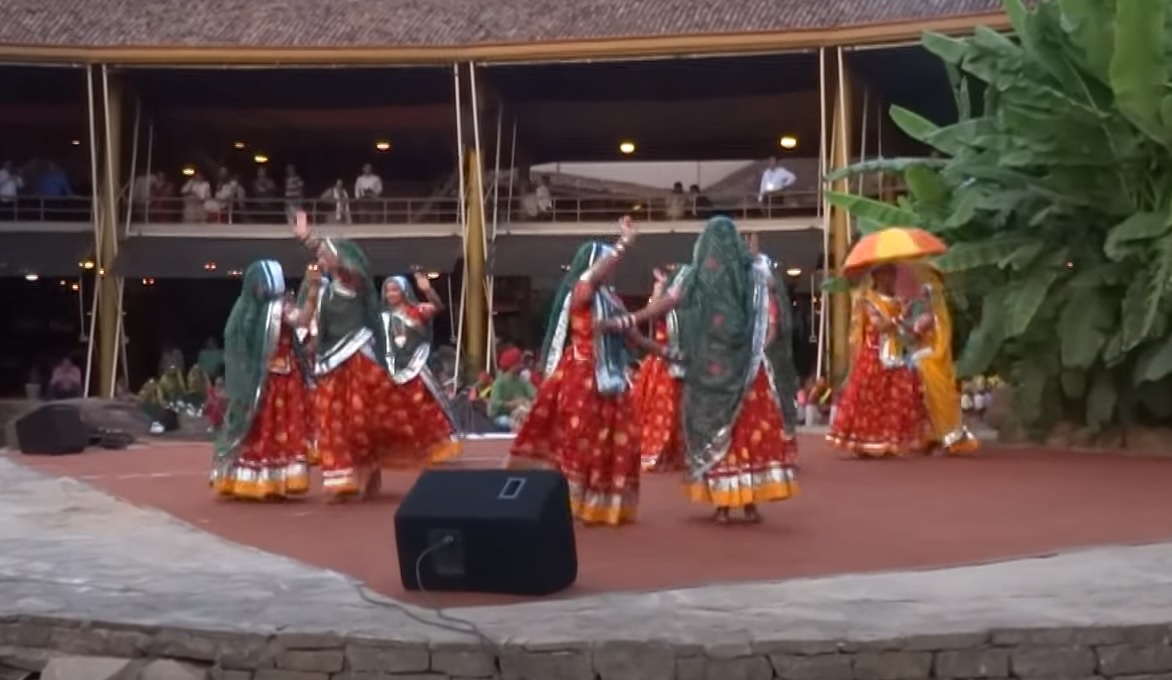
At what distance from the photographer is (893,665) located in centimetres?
522

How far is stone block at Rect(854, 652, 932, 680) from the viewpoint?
17.1ft

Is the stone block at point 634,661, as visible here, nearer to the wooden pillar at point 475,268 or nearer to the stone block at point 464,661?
the stone block at point 464,661

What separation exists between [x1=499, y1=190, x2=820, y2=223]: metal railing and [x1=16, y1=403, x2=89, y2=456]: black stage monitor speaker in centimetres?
1158

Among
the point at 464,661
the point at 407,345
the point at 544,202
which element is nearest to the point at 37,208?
the point at 544,202

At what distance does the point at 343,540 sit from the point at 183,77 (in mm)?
18267

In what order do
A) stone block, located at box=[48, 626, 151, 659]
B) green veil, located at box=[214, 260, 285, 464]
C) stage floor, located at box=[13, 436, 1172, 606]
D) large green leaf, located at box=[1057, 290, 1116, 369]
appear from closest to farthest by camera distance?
stone block, located at box=[48, 626, 151, 659], stage floor, located at box=[13, 436, 1172, 606], green veil, located at box=[214, 260, 285, 464], large green leaf, located at box=[1057, 290, 1116, 369]

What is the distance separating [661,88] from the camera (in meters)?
24.8

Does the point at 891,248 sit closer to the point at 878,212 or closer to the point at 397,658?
the point at 878,212

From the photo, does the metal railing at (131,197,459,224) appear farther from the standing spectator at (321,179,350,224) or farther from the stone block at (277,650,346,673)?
the stone block at (277,650,346,673)

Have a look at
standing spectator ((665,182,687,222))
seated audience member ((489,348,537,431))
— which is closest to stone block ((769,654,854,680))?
seated audience member ((489,348,537,431))

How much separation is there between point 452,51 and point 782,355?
562 inches

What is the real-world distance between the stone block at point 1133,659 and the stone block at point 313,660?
2.62m

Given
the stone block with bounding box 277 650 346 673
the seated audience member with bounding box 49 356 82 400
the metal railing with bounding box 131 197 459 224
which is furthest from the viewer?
the metal railing with bounding box 131 197 459 224

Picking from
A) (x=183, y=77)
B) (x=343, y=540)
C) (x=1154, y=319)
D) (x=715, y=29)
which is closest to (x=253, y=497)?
(x=343, y=540)
